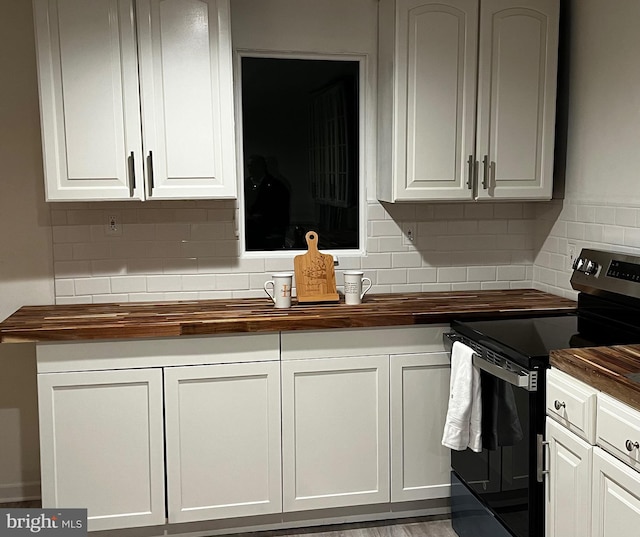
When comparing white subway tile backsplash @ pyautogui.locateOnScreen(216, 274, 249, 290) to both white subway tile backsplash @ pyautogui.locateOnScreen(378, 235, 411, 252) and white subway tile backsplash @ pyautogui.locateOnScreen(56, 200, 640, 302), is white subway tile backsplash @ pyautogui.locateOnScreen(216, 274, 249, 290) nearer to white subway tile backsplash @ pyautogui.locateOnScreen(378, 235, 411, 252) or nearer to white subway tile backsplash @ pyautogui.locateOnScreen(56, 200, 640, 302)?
white subway tile backsplash @ pyautogui.locateOnScreen(56, 200, 640, 302)

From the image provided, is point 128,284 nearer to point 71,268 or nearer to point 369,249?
point 71,268

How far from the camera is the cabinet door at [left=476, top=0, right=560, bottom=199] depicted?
9.87 feet

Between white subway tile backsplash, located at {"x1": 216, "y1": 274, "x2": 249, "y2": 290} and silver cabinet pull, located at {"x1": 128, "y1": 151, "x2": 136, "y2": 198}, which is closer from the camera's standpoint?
silver cabinet pull, located at {"x1": 128, "y1": 151, "x2": 136, "y2": 198}

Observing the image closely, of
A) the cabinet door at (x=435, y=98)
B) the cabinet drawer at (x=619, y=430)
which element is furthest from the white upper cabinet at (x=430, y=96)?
the cabinet drawer at (x=619, y=430)

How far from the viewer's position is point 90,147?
2758 mm

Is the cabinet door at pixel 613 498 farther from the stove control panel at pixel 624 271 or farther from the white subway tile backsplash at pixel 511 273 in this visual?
the white subway tile backsplash at pixel 511 273

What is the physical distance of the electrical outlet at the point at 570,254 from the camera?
3.12m

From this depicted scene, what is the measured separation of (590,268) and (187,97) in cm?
179

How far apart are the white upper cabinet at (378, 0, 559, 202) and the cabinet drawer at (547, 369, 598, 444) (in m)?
1.16

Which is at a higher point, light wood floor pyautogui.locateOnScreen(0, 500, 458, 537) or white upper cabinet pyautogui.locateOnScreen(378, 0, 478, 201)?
white upper cabinet pyautogui.locateOnScreen(378, 0, 478, 201)

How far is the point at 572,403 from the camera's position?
2.04m

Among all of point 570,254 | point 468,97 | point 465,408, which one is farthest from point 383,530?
point 468,97

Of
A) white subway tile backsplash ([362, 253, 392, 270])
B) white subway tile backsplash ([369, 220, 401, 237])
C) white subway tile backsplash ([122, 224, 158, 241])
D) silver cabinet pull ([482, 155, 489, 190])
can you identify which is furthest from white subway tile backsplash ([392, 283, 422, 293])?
white subway tile backsplash ([122, 224, 158, 241])

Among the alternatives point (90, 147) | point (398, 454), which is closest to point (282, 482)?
point (398, 454)
